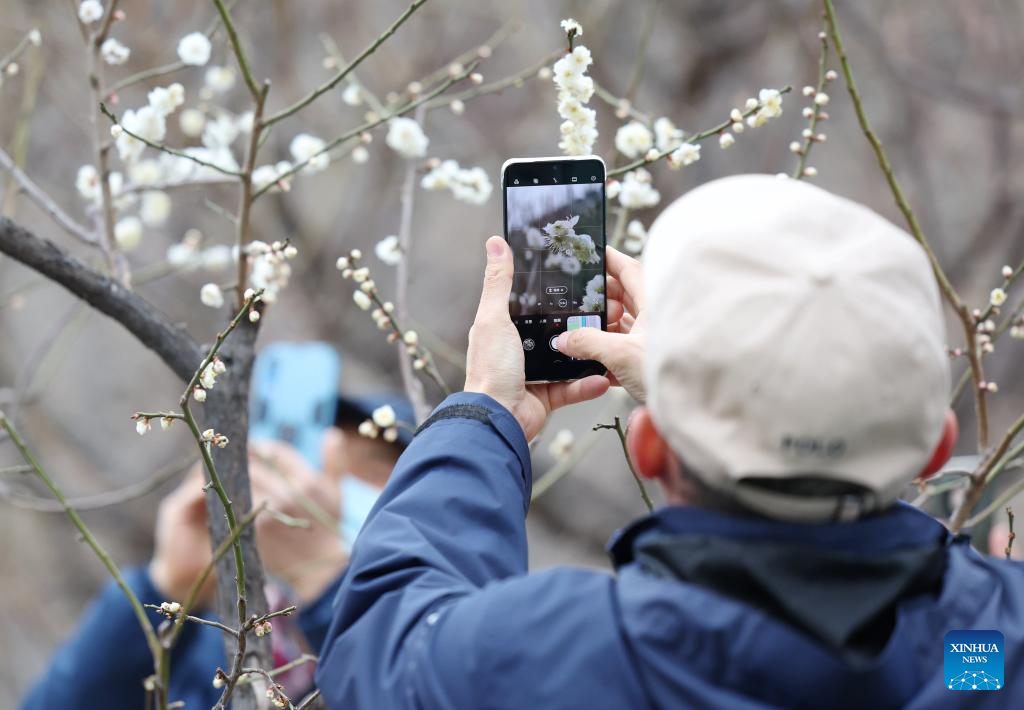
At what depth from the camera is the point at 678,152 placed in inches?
58.5

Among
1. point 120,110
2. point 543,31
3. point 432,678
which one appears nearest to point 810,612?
point 432,678

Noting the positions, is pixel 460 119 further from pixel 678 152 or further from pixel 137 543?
pixel 678 152

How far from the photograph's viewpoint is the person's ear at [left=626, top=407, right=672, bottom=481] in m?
0.84

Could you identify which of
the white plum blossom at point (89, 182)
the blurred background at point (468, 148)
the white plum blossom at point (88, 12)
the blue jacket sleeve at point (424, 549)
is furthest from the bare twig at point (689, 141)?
the blurred background at point (468, 148)

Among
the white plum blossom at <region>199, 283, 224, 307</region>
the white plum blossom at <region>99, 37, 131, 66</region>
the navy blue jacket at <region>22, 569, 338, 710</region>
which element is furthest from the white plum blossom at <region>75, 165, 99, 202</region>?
the navy blue jacket at <region>22, 569, 338, 710</region>

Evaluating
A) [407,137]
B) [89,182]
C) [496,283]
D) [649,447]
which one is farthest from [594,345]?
[89,182]

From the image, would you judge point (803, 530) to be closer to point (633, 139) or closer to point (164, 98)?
point (633, 139)

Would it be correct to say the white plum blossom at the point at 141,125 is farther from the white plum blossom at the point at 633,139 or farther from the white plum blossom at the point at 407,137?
the white plum blossom at the point at 633,139

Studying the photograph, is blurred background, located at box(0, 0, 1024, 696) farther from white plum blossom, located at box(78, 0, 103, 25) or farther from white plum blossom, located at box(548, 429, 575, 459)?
white plum blossom, located at box(78, 0, 103, 25)

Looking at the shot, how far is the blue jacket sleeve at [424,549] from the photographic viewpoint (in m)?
0.86

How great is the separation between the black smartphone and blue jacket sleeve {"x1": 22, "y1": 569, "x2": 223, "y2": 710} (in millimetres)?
1391

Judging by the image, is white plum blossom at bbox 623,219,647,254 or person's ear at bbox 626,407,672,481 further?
white plum blossom at bbox 623,219,647,254

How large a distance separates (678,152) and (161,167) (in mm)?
1392

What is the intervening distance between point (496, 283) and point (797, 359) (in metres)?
0.47
